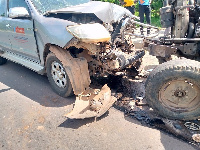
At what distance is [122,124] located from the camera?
322cm

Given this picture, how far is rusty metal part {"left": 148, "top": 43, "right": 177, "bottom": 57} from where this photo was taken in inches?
135

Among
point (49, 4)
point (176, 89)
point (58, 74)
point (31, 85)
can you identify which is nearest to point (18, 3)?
point (49, 4)

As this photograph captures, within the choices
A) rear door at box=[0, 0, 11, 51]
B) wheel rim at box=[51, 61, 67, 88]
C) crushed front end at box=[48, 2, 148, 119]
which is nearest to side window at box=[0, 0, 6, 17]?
rear door at box=[0, 0, 11, 51]

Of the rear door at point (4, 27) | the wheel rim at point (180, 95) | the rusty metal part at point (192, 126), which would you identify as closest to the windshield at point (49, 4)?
the rear door at point (4, 27)

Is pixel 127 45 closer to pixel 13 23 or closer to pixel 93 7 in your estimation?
pixel 93 7

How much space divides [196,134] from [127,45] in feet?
7.99

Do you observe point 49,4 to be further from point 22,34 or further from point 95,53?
point 95,53

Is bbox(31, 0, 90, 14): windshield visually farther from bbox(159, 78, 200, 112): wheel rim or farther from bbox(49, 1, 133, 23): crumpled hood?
bbox(159, 78, 200, 112): wheel rim

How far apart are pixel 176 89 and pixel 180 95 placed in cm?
11

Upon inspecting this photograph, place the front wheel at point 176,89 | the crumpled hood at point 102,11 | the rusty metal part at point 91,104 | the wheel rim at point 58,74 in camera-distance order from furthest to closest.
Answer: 1. the wheel rim at point 58,74
2. the crumpled hood at point 102,11
3. the rusty metal part at point 91,104
4. the front wheel at point 176,89

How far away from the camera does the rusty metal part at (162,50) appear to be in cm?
344

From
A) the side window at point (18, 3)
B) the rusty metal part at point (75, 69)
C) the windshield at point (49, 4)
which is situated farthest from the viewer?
the side window at point (18, 3)

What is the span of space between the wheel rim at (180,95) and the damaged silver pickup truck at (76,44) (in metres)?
0.89

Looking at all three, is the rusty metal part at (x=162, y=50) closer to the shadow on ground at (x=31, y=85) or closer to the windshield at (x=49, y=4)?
the shadow on ground at (x=31, y=85)
